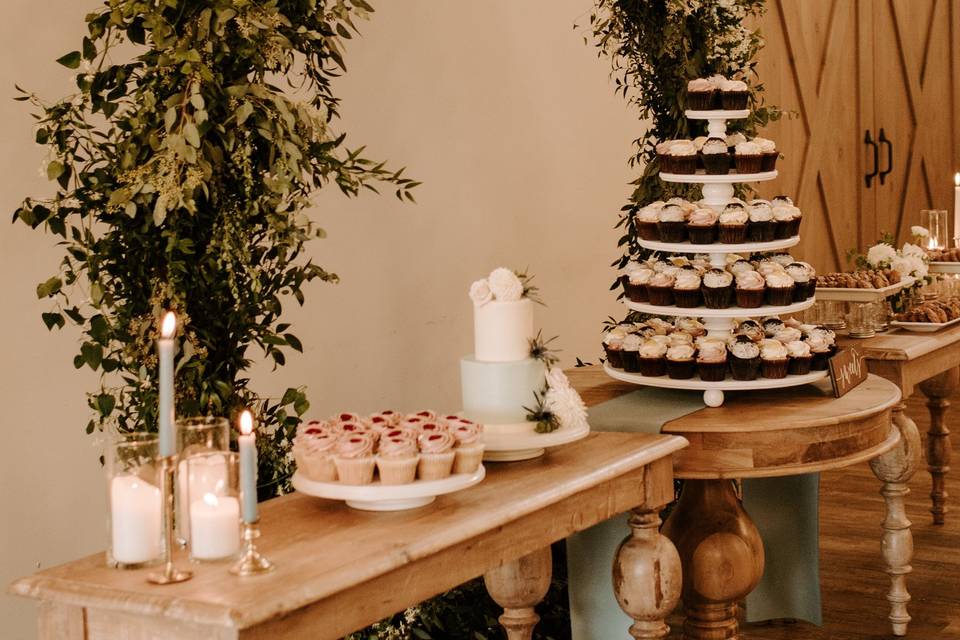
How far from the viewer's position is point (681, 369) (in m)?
2.89

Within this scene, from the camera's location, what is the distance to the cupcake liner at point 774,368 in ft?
9.37

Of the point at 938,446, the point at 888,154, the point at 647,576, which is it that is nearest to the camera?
the point at 647,576

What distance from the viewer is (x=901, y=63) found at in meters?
8.39

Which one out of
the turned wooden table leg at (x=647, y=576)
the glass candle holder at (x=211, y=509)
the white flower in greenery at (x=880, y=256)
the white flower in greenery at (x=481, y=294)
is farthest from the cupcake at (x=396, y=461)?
the white flower in greenery at (x=880, y=256)

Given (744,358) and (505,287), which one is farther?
(744,358)

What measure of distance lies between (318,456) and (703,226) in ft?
4.13

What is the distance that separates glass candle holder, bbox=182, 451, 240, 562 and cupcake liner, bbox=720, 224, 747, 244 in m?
1.50

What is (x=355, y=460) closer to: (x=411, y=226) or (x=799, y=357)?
(x=799, y=357)

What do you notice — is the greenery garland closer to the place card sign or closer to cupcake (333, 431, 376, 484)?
cupcake (333, 431, 376, 484)

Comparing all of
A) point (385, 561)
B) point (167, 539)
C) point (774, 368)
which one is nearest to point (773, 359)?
point (774, 368)

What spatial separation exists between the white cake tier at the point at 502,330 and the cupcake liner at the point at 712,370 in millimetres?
683

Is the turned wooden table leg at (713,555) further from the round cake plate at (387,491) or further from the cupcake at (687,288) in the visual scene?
the round cake plate at (387,491)

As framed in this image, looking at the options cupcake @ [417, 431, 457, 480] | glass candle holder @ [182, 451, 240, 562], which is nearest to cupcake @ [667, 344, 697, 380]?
cupcake @ [417, 431, 457, 480]

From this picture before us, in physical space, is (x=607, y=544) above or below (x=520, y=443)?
below
